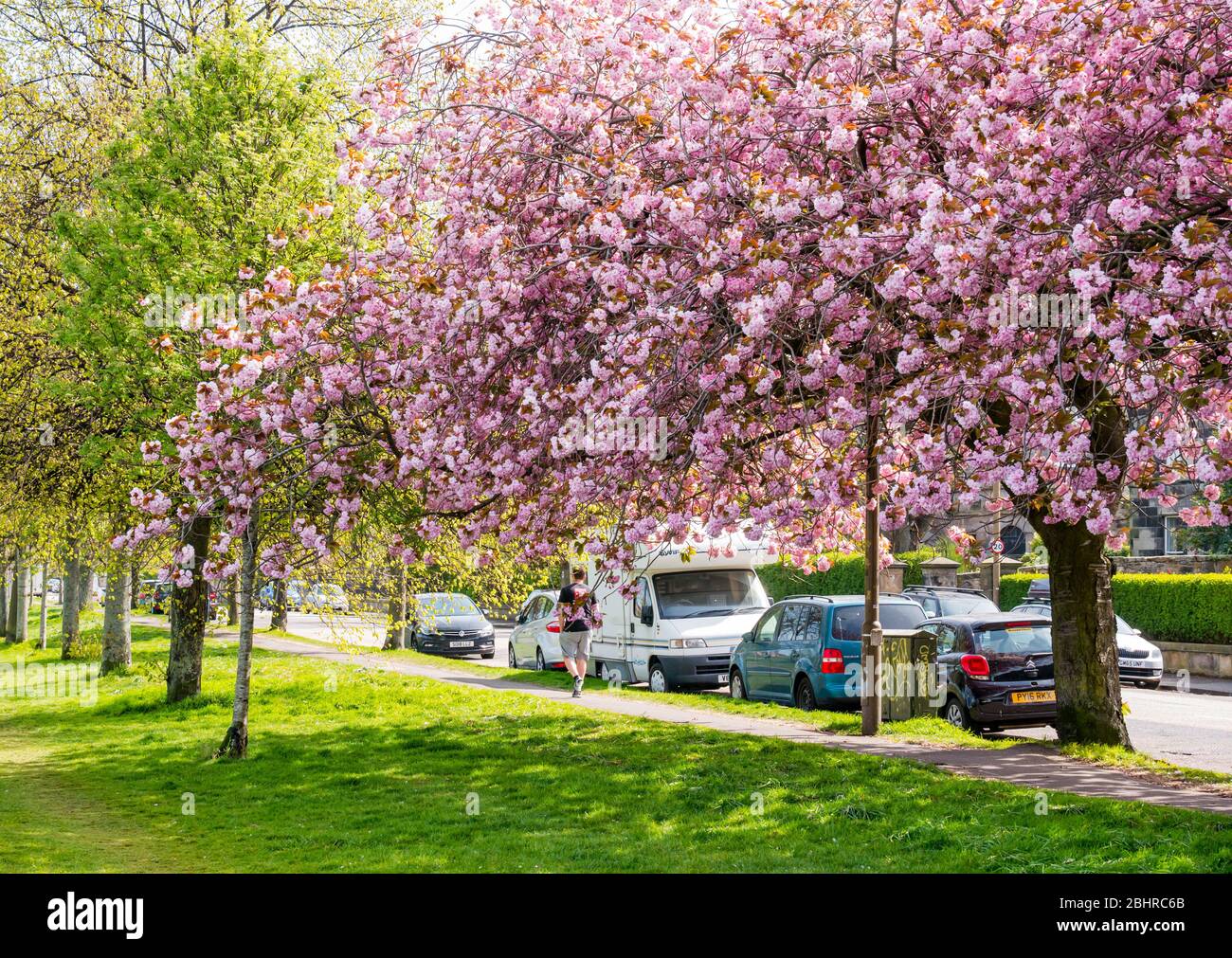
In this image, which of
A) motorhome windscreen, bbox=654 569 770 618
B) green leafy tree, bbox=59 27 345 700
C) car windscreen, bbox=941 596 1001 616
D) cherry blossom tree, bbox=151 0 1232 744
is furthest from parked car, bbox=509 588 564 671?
cherry blossom tree, bbox=151 0 1232 744

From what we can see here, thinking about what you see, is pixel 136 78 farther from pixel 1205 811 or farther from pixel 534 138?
pixel 1205 811

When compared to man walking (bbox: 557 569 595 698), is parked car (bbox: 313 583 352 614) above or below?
above

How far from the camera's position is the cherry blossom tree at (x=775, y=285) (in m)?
8.05

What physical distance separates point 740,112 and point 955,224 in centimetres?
252

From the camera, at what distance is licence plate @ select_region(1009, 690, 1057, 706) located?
1484 centimetres

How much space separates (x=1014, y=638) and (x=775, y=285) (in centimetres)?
825

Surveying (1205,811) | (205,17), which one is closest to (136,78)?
(205,17)

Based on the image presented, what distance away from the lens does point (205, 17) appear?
78.4 ft

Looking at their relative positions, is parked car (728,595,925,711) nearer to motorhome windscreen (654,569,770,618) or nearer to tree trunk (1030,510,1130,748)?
motorhome windscreen (654,569,770,618)

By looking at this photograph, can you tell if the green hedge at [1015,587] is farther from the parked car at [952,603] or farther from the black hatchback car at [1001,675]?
the black hatchback car at [1001,675]

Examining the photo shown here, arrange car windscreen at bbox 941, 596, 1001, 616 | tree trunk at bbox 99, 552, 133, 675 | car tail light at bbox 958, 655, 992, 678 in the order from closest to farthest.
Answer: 1. car tail light at bbox 958, 655, 992, 678
2. car windscreen at bbox 941, 596, 1001, 616
3. tree trunk at bbox 99, 552, 133, 675

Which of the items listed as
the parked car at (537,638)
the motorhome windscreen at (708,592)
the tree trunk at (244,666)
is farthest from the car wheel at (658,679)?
the tree trunk at (244,666)

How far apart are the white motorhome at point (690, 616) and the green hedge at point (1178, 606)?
956cm

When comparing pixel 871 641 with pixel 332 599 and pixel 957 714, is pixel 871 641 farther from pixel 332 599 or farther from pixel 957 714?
pixel 332 599
